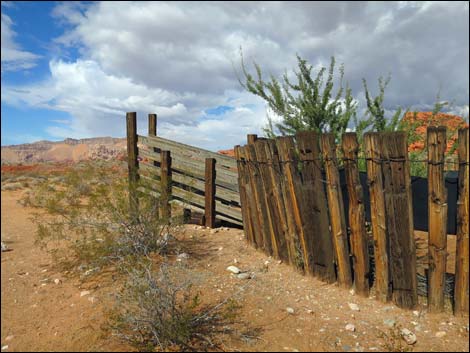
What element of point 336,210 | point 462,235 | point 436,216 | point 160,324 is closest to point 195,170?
point 336,210

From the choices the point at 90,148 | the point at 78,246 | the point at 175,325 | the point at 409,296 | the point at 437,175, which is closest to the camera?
the point at 175,325

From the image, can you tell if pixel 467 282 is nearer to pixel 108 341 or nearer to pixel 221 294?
pixel 221 294

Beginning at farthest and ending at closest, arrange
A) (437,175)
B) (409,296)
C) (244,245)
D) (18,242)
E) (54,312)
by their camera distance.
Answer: (18,242)
(244,245)
(54,312)
(409,296)
(437,175)

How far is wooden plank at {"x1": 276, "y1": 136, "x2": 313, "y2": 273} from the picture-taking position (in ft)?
14.1

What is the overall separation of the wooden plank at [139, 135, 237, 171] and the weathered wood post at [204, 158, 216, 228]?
0.53 feet

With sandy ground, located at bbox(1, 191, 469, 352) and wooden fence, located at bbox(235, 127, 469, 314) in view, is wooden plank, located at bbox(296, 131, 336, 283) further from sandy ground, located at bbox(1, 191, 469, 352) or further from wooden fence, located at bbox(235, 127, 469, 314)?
sandy ground, located at bbox(1, 191, 469, 352)

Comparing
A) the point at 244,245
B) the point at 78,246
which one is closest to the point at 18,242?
the point at 78,246

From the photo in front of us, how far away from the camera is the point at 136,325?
3.07 metres

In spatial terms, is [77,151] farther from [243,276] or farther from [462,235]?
[462,235]

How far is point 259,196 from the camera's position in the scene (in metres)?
5.14

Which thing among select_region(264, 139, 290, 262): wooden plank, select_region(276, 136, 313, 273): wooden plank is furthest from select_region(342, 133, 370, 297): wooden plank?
select_region(264, 139, 290, 262): wooden plank

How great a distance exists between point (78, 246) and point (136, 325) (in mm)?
2558

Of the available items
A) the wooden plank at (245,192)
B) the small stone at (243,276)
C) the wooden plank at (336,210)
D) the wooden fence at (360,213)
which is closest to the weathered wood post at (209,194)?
the wooden plank at (245,192)

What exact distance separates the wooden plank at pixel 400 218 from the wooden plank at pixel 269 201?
1.61m
